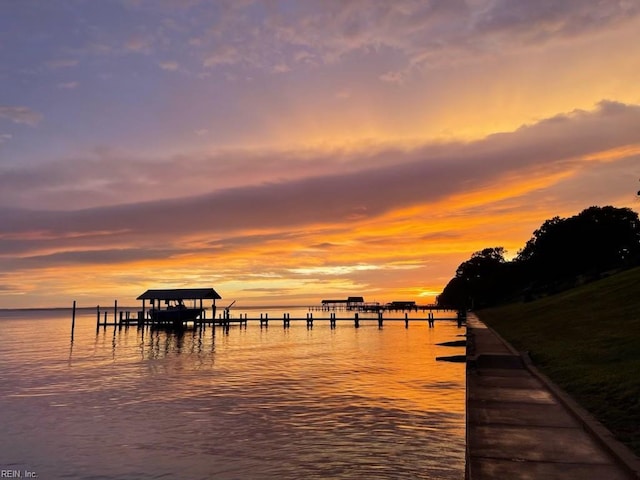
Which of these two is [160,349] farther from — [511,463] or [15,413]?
[511,463]

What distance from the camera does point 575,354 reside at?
72.3ft

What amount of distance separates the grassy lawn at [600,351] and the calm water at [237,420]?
3.79m

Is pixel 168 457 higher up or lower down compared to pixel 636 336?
lower down

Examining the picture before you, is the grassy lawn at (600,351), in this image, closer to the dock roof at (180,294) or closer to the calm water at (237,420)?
the calm water at (237,420)

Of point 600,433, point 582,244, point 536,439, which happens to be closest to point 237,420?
point 536,439

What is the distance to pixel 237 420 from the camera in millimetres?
19750

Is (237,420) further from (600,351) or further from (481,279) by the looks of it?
(481,279)

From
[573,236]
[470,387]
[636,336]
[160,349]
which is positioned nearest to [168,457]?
[470,387]

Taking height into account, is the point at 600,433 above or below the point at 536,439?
above

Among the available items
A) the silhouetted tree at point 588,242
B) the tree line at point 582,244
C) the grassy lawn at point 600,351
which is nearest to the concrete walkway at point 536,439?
the grassy lawn at point 600,351

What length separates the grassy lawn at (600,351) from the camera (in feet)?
41.7

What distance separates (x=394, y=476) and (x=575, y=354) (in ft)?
41.3

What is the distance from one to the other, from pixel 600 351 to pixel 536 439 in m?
12.4

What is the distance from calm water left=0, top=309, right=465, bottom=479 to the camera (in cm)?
1439
